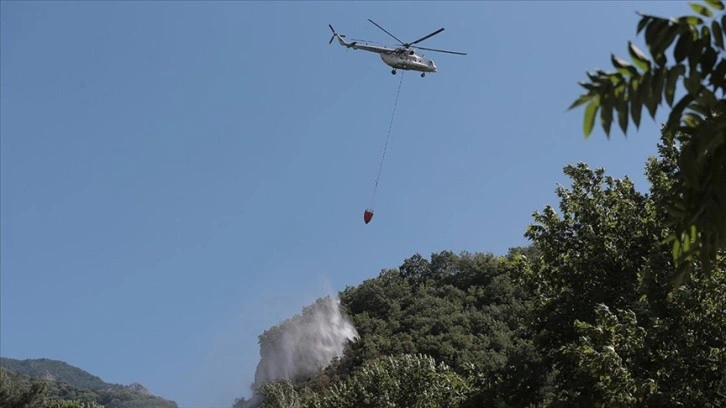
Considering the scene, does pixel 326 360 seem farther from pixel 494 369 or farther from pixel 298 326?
pixel 494 369

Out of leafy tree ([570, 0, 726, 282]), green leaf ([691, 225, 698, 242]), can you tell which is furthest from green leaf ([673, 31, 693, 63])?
green leaf ([691, 225, 698, 242])

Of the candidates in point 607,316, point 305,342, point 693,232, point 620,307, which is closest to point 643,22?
point 693,232

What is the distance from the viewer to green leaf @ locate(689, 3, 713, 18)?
286 centimetres

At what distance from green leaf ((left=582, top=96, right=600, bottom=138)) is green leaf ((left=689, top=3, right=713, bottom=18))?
16.6 inches

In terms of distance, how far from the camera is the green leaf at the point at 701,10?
2855 millimetres

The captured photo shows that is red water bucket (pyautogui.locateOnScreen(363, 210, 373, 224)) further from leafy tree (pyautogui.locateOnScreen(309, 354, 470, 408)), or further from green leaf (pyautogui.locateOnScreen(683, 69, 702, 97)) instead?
green leaf (pyautogui.locateOnScreen(683, 69, 702, 97))

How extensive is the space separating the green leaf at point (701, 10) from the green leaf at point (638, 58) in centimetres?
23

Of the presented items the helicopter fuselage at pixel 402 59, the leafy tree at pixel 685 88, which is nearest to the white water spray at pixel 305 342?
the helicopter fuselage at pixel 402 59

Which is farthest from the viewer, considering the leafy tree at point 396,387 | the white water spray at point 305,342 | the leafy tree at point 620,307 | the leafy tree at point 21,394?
the white water spray at point 305,342

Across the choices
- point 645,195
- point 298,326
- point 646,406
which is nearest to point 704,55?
point 646,406

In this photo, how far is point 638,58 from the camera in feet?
9.21

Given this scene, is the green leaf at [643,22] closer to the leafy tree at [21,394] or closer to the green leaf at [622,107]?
the green leaf at [622,107]

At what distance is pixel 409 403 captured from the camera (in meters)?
36.3

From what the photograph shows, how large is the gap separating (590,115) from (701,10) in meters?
0.50
